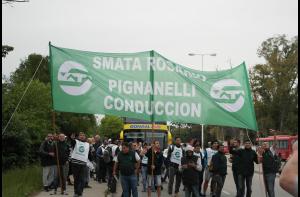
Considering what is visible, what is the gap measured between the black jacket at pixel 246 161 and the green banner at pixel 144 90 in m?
3.61

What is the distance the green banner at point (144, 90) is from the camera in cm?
1115

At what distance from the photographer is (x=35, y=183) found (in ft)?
56.6

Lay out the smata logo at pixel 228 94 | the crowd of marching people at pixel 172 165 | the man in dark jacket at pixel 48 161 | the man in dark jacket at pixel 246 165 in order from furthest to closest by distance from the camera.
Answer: the man in dark jacket at pixel 48 161 → the man in dark jacket at pixel 246 165 → the crowd of marching people at pixel 172 165 → the smata logo at pixel 228 94

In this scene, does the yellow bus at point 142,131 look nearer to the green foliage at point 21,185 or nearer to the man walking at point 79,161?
the green foliage at point 21,185

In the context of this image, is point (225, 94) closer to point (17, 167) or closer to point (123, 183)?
point (123, 183)

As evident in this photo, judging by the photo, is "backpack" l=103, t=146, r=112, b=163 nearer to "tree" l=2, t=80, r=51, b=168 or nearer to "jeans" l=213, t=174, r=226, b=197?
"tree" l=2, t=80, r=51, b=168

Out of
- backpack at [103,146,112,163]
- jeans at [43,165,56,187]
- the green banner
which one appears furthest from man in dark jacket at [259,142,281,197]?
backpack at [103,146,112,163]

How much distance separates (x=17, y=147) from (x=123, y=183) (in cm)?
1273

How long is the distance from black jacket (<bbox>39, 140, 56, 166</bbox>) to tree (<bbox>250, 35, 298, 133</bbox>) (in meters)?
47.6

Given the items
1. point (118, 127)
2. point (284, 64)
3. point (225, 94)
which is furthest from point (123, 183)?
point (118, 127)

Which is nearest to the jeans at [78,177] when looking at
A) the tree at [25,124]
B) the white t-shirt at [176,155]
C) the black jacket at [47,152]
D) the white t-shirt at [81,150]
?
the white t-shirt at [81,150]

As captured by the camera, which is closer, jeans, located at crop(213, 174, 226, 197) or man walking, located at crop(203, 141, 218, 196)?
jeans, located at crop(213, 174, 226, 197)

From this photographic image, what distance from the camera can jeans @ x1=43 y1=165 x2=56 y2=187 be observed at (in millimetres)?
16344

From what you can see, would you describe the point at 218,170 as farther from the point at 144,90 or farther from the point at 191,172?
the point at 144,90
